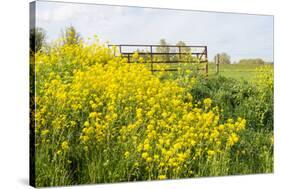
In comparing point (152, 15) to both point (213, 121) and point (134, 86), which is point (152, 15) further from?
point (213, 121)

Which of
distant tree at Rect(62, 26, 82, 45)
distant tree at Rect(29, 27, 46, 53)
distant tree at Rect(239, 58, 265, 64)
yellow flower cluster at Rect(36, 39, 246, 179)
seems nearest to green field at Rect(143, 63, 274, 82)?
distant tree at Rect(239, 58, 265, 64)

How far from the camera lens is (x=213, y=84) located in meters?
7.86

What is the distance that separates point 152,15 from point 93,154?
1.89 m

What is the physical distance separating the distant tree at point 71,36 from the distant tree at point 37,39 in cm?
26

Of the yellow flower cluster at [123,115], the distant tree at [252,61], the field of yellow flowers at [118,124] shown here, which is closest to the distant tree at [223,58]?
the distant tree at [252,61]

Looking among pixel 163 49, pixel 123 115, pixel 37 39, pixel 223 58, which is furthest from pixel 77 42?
pixel 223 58

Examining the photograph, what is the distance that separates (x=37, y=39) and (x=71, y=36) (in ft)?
1.43

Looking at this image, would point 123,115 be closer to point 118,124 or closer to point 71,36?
point 118,124

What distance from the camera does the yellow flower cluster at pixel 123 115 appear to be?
269 inches

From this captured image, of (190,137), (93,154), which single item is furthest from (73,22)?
(190,137)

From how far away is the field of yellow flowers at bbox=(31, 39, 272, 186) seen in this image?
675 centimetres

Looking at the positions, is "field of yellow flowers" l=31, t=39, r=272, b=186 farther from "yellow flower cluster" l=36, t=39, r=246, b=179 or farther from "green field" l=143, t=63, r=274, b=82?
"green field" l=143, t=63, r=274, b=82

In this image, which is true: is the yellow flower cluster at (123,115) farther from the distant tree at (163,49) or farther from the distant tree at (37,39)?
the distant tree at (163,49)

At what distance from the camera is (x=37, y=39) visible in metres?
6.66
